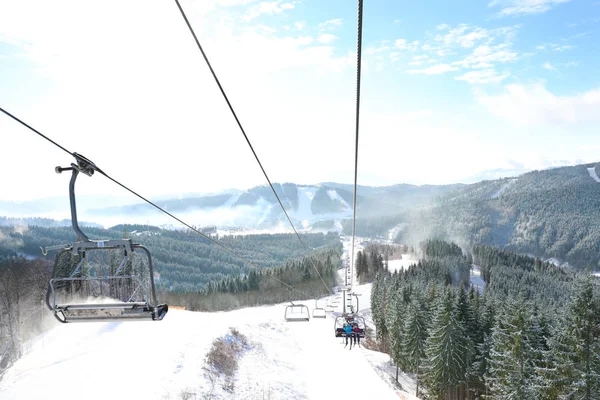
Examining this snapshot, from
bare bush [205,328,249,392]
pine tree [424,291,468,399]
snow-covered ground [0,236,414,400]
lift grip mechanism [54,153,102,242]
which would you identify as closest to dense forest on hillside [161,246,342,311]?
snow-covered ground [0,236,414,400]

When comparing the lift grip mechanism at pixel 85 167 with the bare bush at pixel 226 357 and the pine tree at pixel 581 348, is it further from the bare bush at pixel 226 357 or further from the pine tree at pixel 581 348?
the pine tree at pixel 581 348

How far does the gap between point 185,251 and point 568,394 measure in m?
182

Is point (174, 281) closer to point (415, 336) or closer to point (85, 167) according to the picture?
point (415, 336)

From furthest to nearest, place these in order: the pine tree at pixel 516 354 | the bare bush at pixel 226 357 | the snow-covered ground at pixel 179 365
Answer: the bare bush at pixel 226 357 → the pine tree at pixel 516 354 → the snow-covered ground at pixel 179 365

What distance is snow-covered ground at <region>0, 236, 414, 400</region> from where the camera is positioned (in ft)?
88.7

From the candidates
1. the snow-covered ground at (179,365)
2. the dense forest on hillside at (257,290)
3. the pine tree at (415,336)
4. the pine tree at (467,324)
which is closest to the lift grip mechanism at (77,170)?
the snow-covered ground at (179,365)

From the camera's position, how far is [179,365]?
32844 millimetres

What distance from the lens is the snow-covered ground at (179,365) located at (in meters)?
27.0

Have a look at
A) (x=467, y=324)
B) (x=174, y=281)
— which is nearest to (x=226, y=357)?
(x=467, y=324)

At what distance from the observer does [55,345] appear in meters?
38.8

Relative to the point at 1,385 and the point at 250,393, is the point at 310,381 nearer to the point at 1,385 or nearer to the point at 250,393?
the point at 250,393

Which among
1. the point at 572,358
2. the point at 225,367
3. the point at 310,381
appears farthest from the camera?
the point at 310,381

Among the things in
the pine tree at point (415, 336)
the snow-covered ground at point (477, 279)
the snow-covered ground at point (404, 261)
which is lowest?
the snow-covered ground at point (477, 279)

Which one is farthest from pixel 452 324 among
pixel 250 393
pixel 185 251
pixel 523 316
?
pixel 185 251
